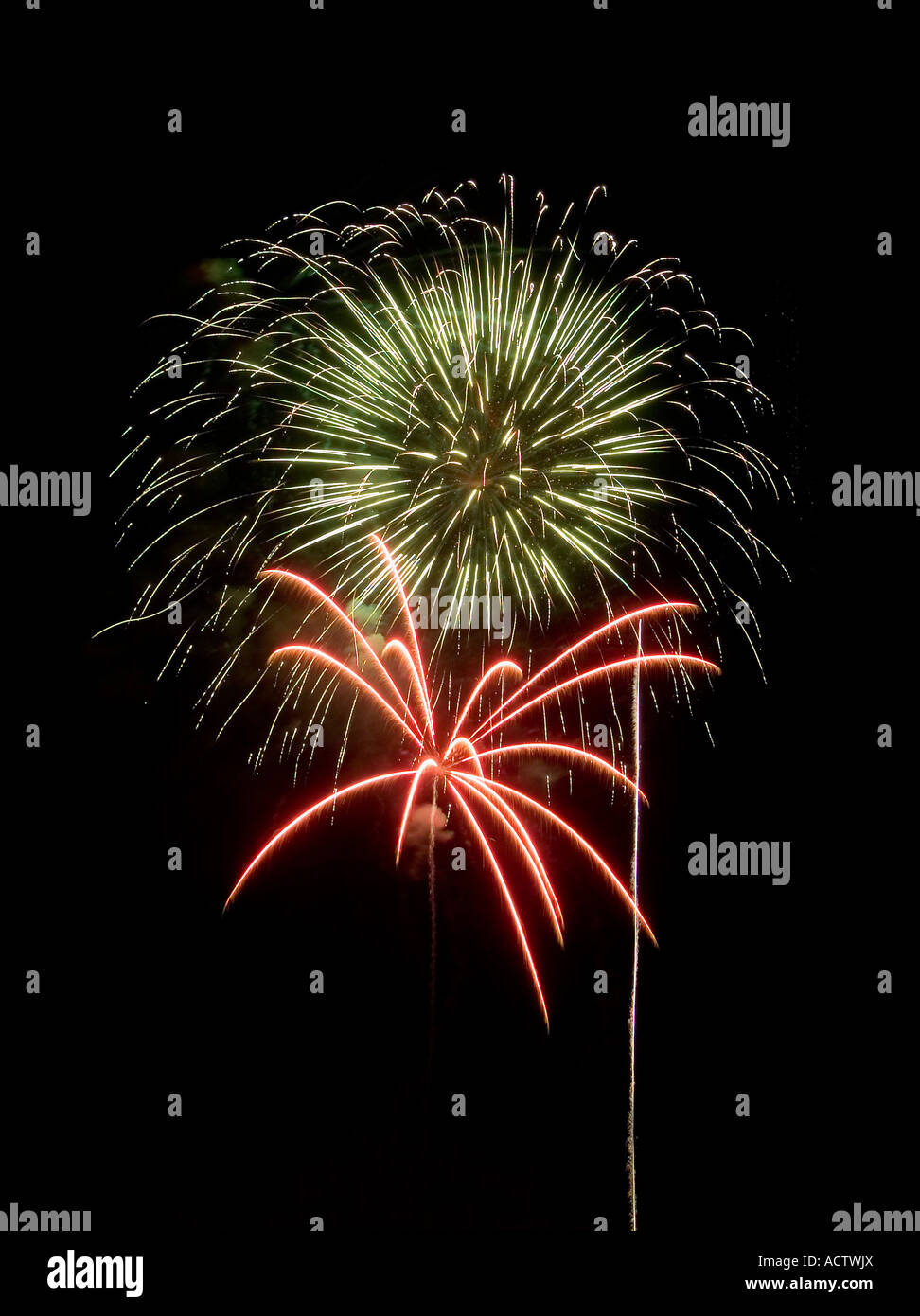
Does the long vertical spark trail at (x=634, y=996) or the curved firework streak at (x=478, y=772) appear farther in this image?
the long vertical spark trail at (x=634, y=996)

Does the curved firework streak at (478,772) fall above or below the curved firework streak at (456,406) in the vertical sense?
below

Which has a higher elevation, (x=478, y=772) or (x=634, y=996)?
(x=478, y=772)

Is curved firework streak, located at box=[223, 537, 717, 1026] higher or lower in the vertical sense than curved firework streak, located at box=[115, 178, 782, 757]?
lower

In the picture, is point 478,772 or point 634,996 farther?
point 634,996

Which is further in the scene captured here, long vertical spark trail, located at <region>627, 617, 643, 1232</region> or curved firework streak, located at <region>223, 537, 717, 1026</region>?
long vertical spark trail, located at <region>627, 617, 643, 1232</region>

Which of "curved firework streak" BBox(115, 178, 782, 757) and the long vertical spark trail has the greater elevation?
"curved firework streak" BBox(115, 178, 782, 757)
